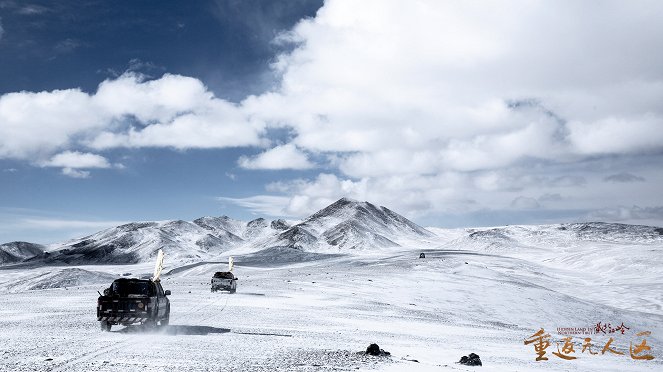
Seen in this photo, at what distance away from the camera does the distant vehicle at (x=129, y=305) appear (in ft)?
67.2

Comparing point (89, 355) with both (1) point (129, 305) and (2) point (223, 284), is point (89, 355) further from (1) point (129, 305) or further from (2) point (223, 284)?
(2) point (223, 284)

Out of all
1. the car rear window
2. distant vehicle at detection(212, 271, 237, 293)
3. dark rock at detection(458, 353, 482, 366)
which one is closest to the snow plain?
dark rock at detection(458, 353, 482, 366)

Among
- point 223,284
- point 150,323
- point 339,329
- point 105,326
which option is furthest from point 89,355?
point 223,284

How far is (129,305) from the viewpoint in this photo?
813 inches

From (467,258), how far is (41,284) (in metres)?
96.9

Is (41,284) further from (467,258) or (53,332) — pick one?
(53,332)

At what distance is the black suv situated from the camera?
2047cm

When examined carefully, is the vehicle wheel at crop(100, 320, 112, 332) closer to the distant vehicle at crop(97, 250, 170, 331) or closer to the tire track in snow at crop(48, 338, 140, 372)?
the distant vehicle at crop(97, 250, 170, 331)

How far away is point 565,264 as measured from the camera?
117312 millimetres

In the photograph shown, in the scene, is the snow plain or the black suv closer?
the snow plain

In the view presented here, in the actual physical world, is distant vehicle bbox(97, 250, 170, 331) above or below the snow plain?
above

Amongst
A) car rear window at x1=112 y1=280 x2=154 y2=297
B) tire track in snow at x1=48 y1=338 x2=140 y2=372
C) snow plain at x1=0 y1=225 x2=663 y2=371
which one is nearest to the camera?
tire track in snow at x1=48 y1=338 x2=140 y2=372

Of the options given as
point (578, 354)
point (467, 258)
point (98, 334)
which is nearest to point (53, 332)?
point (98, 334)

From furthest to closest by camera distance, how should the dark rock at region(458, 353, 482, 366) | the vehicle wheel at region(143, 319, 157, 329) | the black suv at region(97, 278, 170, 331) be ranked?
the vehicle wheel at region(143, 319, 157, 329)
the black suv at region(97, 278, 170, 331)
the dark rock at region(458, 353, 482, 366)
